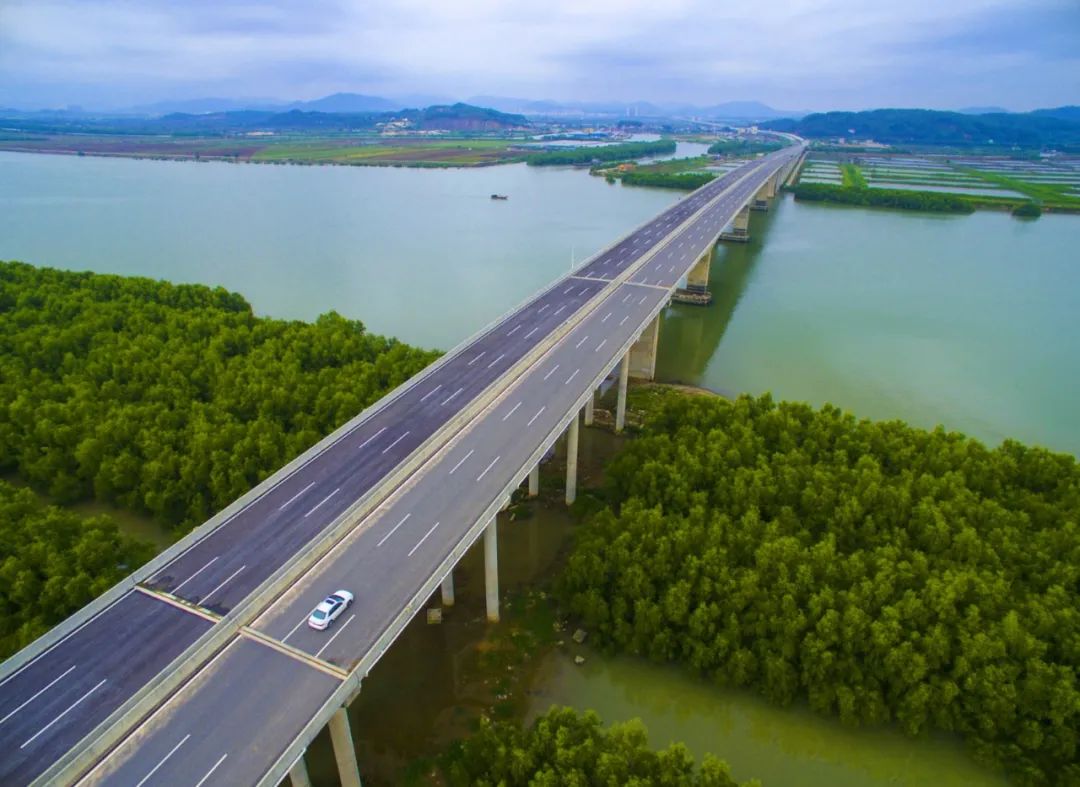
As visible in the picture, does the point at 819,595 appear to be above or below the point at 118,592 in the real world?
below

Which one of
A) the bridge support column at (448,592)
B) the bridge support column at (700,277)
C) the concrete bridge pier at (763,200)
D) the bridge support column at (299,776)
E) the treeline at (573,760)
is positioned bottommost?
the bridge support column at (448,592)

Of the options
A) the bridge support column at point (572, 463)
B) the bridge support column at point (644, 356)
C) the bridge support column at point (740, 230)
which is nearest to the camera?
the bridge support column at point (572, 463)

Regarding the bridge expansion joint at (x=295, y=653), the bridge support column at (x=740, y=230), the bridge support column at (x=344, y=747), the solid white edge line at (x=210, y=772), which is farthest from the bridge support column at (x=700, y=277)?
the solid white edge line at (x=210, y=772)

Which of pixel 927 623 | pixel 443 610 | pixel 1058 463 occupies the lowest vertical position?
pixel 443 610

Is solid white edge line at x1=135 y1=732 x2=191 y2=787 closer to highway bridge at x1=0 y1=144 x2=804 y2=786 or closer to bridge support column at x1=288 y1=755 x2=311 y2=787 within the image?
highway bridge at x1=0 y1=144 x2=804 y2=786

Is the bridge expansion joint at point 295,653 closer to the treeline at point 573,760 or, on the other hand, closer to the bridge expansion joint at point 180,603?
the bridge expansion joint at point 180,603

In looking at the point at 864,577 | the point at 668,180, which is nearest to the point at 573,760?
the point at 864,577

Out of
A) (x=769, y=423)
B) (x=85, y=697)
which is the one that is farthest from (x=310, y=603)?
(x=769, y=423)

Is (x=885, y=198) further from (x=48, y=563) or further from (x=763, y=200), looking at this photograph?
(x=48, y=563)

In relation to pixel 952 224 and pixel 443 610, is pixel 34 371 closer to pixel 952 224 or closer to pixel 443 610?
pixel 443 610
